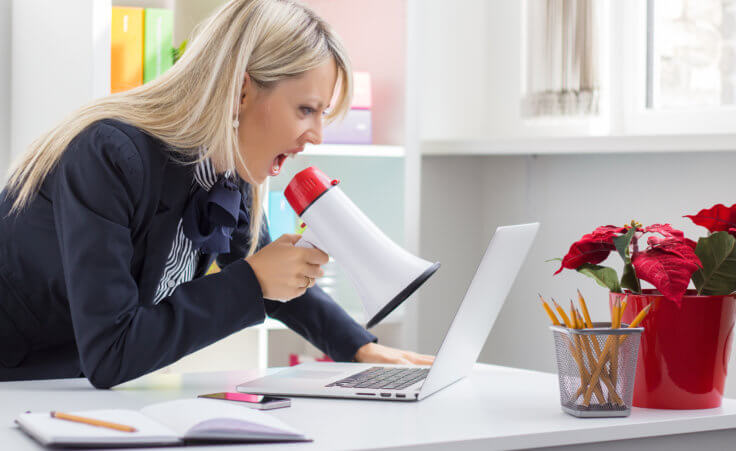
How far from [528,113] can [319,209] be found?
1.77m

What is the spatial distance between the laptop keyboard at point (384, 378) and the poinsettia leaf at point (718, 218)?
18.4 inches

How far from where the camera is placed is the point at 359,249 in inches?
47.0

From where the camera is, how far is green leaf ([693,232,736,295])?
119cm

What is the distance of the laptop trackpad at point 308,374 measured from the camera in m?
1.37

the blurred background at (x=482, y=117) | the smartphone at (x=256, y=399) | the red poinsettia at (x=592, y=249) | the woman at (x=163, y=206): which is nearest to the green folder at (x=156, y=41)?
the blurred background at (x=482, y=117)

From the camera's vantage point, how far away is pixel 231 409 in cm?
101

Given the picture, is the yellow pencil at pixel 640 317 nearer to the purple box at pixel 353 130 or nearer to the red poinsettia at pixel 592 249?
the red poinsettia at pixel 592 249

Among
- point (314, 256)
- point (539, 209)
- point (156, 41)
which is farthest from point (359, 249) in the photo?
point (539, 209)

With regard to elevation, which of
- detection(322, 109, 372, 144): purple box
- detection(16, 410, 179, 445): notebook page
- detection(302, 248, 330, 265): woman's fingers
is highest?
detection(322, 109, 372, 144): purple box

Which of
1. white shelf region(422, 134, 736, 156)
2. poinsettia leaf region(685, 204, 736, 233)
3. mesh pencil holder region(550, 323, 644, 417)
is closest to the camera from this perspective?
mesh pencil holder region(550, 323, 644, 417)

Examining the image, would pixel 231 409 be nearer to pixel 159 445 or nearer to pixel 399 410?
pixel 159 445

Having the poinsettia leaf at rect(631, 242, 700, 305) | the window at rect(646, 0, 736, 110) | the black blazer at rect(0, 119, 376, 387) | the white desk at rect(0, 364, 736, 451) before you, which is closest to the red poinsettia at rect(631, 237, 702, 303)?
the poinsettia leaf at rect(631, 242, 700, 305)

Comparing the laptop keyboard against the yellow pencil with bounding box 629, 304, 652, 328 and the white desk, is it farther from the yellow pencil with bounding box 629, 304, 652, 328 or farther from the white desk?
the yellow pencil with bounding box 629, 304, 652, 328

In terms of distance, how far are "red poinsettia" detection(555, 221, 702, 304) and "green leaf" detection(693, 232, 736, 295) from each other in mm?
20
